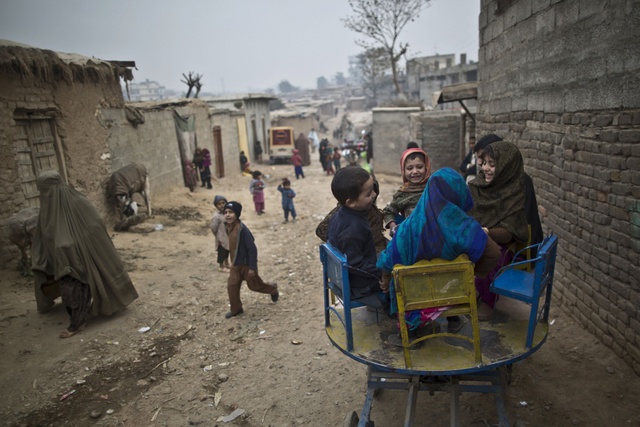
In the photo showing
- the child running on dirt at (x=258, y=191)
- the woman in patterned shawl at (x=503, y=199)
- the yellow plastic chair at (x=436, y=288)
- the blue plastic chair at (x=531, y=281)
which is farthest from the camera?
the child running on dirt at (x=258, y=191)

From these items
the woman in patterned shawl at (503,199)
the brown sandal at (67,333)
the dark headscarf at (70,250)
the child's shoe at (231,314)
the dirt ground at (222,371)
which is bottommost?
the child's shoe at (231,314)

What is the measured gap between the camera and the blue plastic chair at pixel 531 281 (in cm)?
237

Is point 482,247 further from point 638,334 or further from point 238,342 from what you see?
point 238,342

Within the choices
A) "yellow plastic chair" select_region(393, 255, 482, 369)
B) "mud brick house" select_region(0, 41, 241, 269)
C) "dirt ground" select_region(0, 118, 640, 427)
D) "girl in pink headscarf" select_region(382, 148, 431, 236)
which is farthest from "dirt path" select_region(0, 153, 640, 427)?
"mud brick house" select_region(0, 41, 241, 269)

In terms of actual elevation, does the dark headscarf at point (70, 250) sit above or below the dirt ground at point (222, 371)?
above

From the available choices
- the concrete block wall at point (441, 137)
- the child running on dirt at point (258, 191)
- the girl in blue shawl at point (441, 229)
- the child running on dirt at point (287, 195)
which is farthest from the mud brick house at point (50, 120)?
the concrete block wall at point (441, 137)

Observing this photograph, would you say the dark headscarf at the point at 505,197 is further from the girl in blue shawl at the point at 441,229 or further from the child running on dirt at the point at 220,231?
the child running on dirt at the point at 220,231

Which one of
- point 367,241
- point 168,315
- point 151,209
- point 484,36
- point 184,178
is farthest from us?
point 184,178

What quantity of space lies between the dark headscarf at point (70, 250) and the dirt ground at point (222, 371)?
0.32m

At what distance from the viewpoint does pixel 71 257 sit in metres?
4.88

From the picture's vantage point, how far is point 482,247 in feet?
7.71

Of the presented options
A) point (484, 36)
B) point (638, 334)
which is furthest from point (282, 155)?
point (638, 334)

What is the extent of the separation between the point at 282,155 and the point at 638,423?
21102mm

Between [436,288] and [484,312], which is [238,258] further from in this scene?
[436,288]
